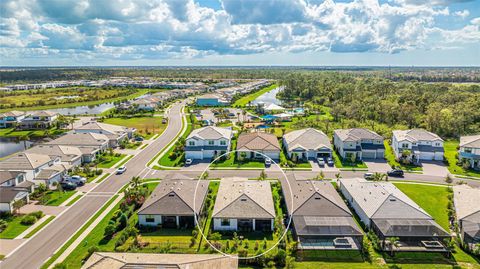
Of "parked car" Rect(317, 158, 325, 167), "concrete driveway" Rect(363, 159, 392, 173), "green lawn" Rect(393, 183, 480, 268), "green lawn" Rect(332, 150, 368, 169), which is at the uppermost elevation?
"parked car" Rect(317, 158, 325, 167)

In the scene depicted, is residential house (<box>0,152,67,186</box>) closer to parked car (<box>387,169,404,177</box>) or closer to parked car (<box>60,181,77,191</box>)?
parked car (<box>60,181,77,191</box>)

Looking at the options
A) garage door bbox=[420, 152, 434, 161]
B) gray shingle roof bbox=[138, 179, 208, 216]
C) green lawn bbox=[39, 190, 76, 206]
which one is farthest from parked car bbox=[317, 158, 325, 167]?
green lawn bbox=[39, 190, 76, 206]

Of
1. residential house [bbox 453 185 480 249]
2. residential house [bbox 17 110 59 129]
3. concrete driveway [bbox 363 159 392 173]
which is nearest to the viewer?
residential house [bbox 453 185 480 249]

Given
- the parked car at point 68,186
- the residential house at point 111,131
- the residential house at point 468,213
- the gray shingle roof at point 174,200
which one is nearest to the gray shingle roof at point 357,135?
the residential house at point 468,213

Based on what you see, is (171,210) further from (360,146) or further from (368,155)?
(368,155)

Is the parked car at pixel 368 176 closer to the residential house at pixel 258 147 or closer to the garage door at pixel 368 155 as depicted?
the garage door at pixel 368 155

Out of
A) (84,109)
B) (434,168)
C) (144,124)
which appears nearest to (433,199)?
(434,168)
